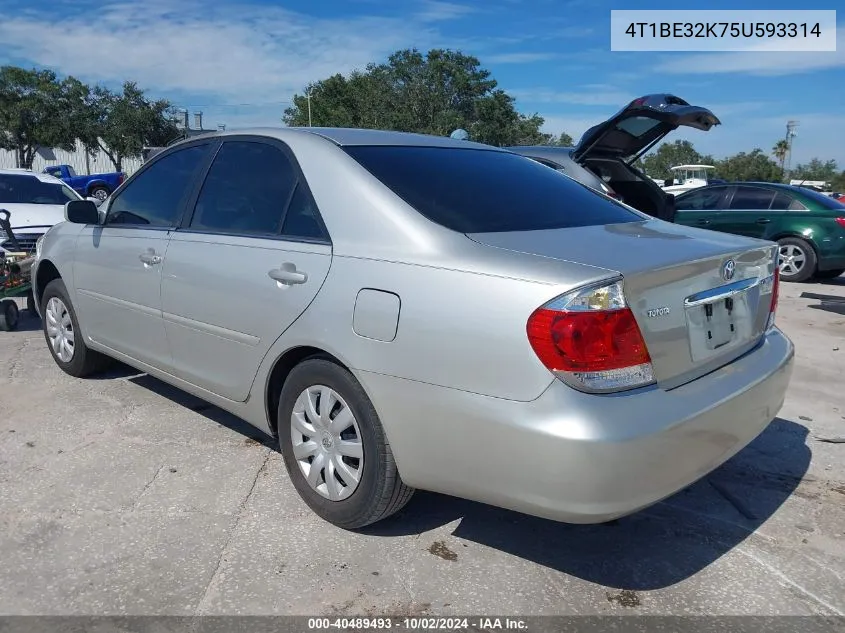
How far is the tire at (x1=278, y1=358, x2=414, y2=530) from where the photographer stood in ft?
8.59

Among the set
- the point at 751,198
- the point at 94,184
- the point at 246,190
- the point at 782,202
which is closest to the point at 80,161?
the point at 94,184

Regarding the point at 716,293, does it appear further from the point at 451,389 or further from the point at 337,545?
the point at 337,545

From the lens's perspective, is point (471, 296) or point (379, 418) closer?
point (471, 296)

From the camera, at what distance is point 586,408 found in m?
2.12

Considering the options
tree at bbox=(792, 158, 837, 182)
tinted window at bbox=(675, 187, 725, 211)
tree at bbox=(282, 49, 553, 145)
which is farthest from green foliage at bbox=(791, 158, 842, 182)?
tinted window at bbox=(675, 187, 725, 211)

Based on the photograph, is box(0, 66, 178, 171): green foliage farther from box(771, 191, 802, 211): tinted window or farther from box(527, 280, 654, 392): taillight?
box(527, 280, 654, 392): taillight

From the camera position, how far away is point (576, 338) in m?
2.13

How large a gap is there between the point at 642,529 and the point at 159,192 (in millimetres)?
3085

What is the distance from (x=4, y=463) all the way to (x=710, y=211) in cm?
984

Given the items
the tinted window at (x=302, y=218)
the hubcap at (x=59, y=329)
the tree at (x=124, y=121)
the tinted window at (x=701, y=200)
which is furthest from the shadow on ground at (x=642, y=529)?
the tree at (x=124, y=121)

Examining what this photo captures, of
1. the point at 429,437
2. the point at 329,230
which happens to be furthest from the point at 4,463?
the point at 429,437

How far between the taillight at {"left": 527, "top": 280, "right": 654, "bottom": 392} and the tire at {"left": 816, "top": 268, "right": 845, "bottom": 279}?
921cm

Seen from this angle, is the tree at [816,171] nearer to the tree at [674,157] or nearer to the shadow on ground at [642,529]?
the tree at [674,157]

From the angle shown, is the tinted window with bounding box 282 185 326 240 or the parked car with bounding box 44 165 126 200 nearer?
the tinted window with bounding box 282 185 326 240
